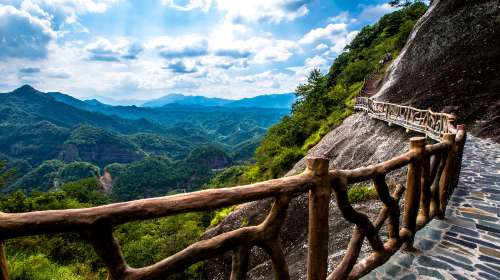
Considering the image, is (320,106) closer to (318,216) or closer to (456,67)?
(456,67)

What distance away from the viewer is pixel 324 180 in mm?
3248

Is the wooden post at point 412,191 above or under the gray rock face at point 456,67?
under

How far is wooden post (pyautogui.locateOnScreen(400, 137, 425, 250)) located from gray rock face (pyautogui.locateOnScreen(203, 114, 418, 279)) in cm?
188

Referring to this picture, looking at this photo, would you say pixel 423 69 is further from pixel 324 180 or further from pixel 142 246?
pixel 142 246

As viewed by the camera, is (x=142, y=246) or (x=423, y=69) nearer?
(x=423, y=69)

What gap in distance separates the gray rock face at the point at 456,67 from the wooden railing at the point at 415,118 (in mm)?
1778

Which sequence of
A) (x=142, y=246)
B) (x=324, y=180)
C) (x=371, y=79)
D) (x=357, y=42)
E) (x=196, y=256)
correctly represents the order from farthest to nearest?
(x=357, y=42) → (x=371, y=79) → (x=142, y=246) → (x=324, y=180) → (x=196, y=256)

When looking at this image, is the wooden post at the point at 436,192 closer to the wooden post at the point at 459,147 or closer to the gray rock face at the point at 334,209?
the wooden post at the point at 459,147

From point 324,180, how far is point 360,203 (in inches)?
312

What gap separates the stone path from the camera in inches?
173

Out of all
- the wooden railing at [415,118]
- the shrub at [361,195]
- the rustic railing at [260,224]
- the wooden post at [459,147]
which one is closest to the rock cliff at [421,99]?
the shrub at [361,195]

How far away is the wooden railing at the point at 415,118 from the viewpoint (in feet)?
43.1

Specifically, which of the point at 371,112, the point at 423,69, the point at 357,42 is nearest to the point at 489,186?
the point at 371,112

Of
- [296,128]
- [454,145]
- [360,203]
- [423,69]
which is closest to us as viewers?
[454,145]
